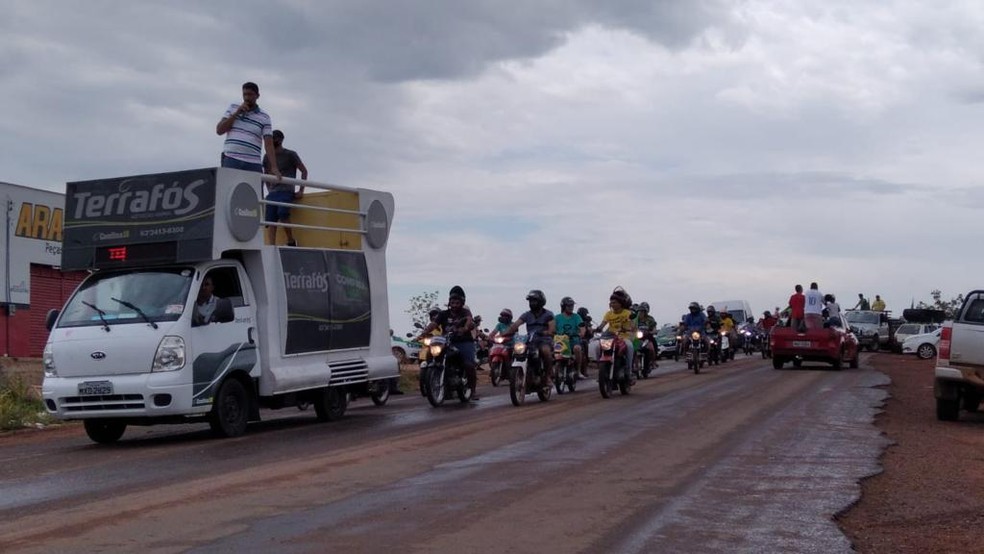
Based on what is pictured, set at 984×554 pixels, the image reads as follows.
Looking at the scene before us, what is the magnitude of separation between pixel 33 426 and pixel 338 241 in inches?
207

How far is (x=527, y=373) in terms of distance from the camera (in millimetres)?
20328

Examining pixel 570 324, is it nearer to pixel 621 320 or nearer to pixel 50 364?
pixel 621 320

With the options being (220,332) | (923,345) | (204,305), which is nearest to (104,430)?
(220,332)

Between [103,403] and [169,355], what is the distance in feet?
3.02

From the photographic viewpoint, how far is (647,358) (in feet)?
97.2

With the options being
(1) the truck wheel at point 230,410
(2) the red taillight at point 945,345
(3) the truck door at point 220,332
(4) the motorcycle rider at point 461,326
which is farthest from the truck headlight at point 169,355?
(2) the red taillight at point 945,345

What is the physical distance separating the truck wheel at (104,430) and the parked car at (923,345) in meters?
38.7

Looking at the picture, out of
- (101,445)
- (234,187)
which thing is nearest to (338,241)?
(234,187)

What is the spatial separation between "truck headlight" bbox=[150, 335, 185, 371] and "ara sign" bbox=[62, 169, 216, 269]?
1041 mm

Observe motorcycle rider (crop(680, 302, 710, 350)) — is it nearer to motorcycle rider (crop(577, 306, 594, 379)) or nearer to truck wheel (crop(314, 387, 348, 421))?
motorcycle rider (crop(577, 306, 594, 379))

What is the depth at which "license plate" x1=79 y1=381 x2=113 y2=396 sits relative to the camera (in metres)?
13.9

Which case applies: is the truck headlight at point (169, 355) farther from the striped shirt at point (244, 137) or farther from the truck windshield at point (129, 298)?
the striped shirt at point (244, 137)

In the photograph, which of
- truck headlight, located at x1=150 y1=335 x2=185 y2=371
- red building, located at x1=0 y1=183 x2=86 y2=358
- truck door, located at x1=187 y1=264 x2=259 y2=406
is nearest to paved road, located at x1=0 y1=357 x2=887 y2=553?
truck door, located at x1=187 y1=264 x2=259 y2=406

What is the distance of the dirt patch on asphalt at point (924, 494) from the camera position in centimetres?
864
